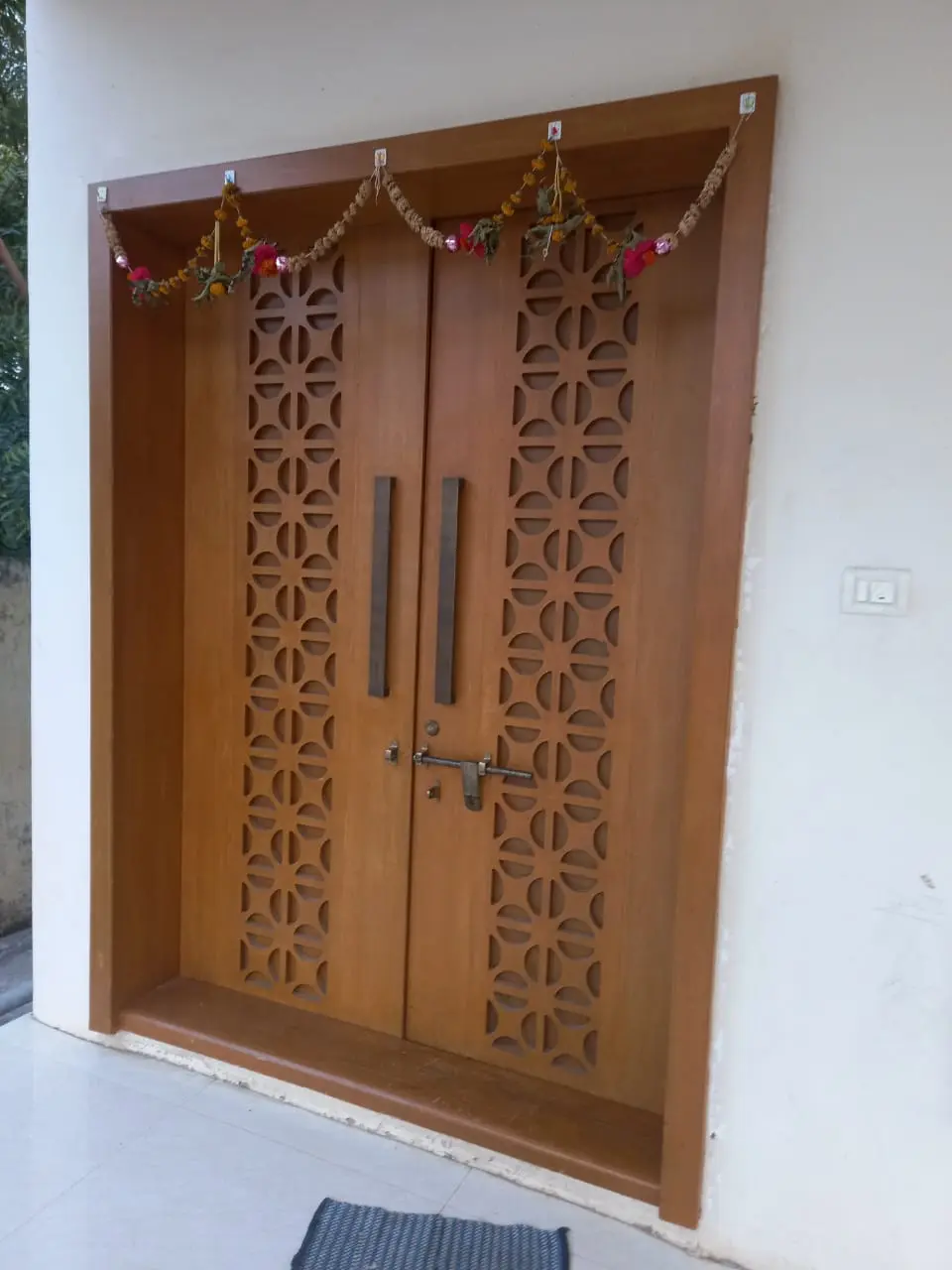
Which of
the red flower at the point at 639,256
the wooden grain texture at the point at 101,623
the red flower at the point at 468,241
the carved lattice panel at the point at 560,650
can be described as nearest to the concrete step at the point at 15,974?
the wooden grain texture at the point at 101,623

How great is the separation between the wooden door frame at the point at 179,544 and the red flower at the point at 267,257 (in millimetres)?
164

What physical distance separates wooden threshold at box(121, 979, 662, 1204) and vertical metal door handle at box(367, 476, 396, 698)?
37.7 inches

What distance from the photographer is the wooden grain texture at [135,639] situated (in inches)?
85.2

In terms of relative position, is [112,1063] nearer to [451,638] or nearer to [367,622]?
[367,622]

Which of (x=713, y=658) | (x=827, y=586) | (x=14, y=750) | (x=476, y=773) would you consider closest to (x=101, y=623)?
(x=476, y=773)

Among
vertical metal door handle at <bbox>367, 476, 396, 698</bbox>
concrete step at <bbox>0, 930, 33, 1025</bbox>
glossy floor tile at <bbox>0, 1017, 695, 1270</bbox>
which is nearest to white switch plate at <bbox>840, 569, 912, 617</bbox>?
vertical metal door handle at <bbox>367, 476, 396, 698</bbox>

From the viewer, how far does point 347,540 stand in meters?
2.20

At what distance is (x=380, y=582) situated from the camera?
213 centimetres

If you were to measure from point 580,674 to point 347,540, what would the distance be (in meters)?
0.73

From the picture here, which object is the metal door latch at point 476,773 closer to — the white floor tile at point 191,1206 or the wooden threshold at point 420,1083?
the wooden threshold at point 420,1083

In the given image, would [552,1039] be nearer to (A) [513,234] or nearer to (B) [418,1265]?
(B) [418,1265]

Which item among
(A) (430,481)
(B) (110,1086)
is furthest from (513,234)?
(B) (110,1086)

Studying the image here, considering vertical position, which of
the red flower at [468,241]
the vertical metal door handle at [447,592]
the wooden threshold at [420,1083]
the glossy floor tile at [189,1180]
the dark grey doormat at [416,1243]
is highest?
the red flower at [468,241]

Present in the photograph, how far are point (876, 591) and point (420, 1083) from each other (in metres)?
1.58
